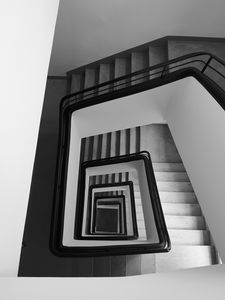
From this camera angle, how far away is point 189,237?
4.91 meters

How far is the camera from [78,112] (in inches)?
165

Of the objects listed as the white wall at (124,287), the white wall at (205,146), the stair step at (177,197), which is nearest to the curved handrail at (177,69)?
the white wall at (205,146)

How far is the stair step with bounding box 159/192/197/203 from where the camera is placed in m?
6.08

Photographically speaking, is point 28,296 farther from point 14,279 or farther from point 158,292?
point 158,292

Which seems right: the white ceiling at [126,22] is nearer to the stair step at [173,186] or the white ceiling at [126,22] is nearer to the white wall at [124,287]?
the stair step at [173,186]

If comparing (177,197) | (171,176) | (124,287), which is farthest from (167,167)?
(124,287)

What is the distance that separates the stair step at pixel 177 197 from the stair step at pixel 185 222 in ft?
2.11

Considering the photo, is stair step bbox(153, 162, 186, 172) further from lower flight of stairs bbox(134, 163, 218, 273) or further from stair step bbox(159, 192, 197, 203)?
stair step bbox(159, 192, 197, 203)

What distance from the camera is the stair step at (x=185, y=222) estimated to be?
17.7ft

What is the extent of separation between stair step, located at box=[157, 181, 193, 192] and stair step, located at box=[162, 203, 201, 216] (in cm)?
48

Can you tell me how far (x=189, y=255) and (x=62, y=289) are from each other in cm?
321

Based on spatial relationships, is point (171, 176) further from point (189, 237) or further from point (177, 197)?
point (189, 237)

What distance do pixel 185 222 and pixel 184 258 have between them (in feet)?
4.53

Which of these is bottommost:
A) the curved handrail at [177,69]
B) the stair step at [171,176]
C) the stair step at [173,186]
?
the stair step at [173,186]
